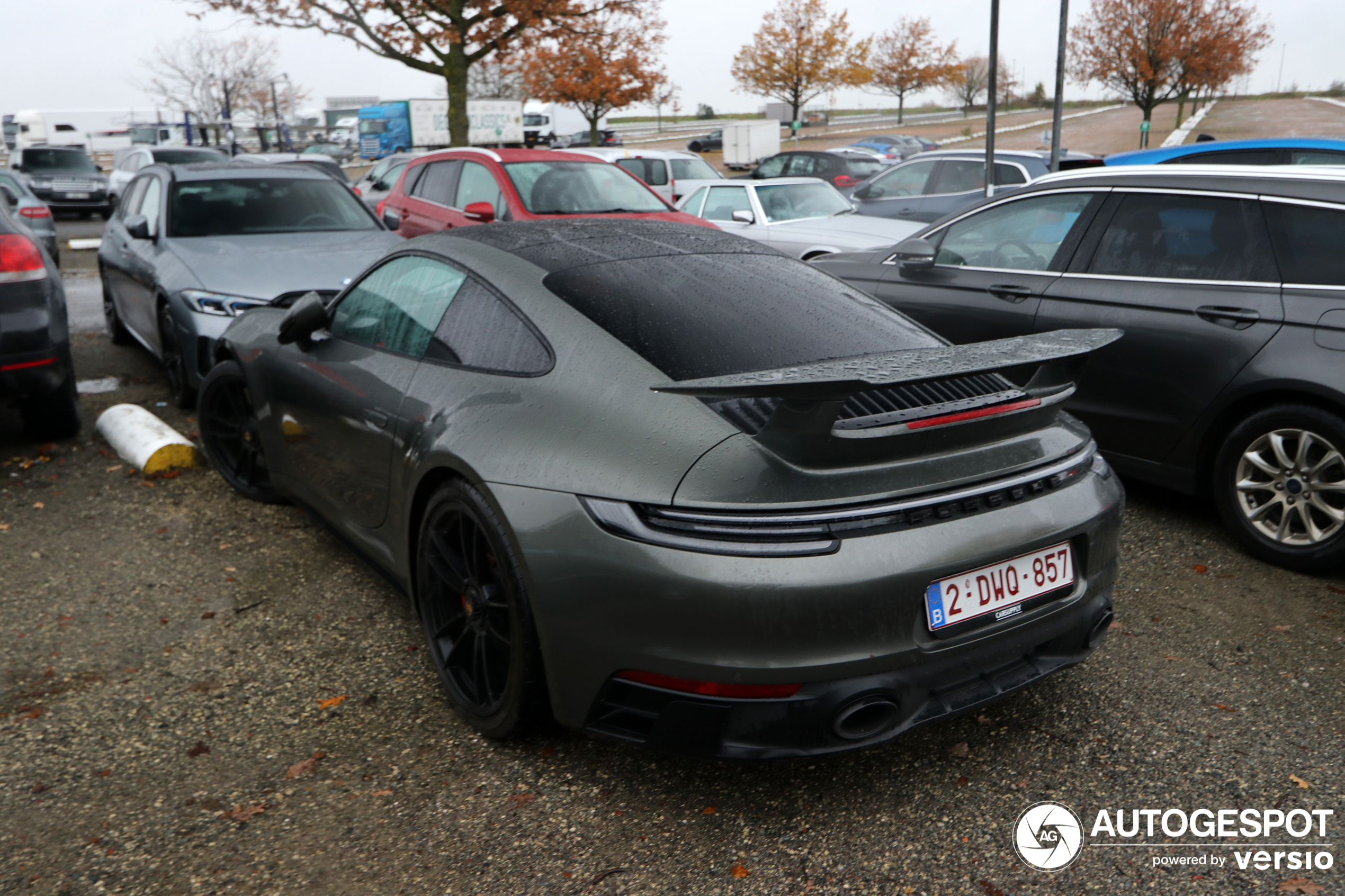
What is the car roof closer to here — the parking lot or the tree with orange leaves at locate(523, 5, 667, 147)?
the parking lot

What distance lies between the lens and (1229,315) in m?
Result: 4.27

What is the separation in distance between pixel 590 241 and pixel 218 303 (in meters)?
3.73

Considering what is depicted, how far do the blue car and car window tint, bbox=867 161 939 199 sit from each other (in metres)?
3.95

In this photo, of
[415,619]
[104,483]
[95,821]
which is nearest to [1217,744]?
[415,619]

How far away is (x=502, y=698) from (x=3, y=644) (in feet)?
6.78

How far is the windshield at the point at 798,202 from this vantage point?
11508 mm

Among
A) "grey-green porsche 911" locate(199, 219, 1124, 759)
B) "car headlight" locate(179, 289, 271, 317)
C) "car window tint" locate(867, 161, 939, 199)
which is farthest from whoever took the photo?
Result: "car window tint" locate(867, 161, 939, 199)

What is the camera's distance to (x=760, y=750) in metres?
2.38

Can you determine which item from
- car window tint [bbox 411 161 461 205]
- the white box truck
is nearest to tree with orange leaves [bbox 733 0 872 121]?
the white box truck

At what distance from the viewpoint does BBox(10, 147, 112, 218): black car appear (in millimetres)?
24234

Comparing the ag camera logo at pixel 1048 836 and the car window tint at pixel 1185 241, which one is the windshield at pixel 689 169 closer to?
the car window tint at pixel 1185 241

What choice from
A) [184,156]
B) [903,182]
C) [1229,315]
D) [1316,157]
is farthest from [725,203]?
[184,156]

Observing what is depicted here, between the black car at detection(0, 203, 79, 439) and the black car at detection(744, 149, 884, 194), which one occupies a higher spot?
the black car at detection(744, 149, 884, 194)

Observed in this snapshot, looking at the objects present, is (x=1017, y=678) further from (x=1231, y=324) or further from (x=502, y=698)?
(x=1231, y=324)
